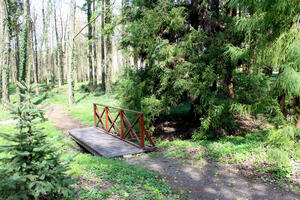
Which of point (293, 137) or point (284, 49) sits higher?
point (284, 49)

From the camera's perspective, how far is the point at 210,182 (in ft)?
16.6

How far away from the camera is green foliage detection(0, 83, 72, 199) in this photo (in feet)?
9.52

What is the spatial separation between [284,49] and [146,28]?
5.01 m

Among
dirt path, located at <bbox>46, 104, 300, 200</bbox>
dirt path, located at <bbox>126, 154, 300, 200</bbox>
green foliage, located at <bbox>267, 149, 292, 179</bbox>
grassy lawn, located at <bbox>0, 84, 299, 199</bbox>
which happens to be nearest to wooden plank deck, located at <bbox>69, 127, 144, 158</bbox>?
dirt path, located at <bbox>46, 104, 300, 200</bbox>

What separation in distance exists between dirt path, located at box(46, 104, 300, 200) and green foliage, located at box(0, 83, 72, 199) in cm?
268

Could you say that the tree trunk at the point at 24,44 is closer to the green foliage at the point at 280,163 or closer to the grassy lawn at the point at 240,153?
the grassy lawn at the point at 240,153

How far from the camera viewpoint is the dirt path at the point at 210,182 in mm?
4434

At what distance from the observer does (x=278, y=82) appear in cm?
516

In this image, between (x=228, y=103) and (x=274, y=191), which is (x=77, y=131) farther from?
(x=274, y=191)

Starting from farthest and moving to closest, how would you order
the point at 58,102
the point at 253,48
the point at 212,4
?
the point at 58,102 < the point at 212,4 < the point at 253,48

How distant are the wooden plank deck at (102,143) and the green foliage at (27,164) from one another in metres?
3.65

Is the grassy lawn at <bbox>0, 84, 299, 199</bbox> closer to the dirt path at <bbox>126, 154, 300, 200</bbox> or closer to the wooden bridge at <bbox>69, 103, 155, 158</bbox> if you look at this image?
the dirt path at <bbox>126, 154, 300, 200</bbox>

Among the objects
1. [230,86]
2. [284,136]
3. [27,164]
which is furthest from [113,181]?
[230,86]

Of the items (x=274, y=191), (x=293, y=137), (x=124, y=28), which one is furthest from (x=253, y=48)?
(x=124, y=28)
